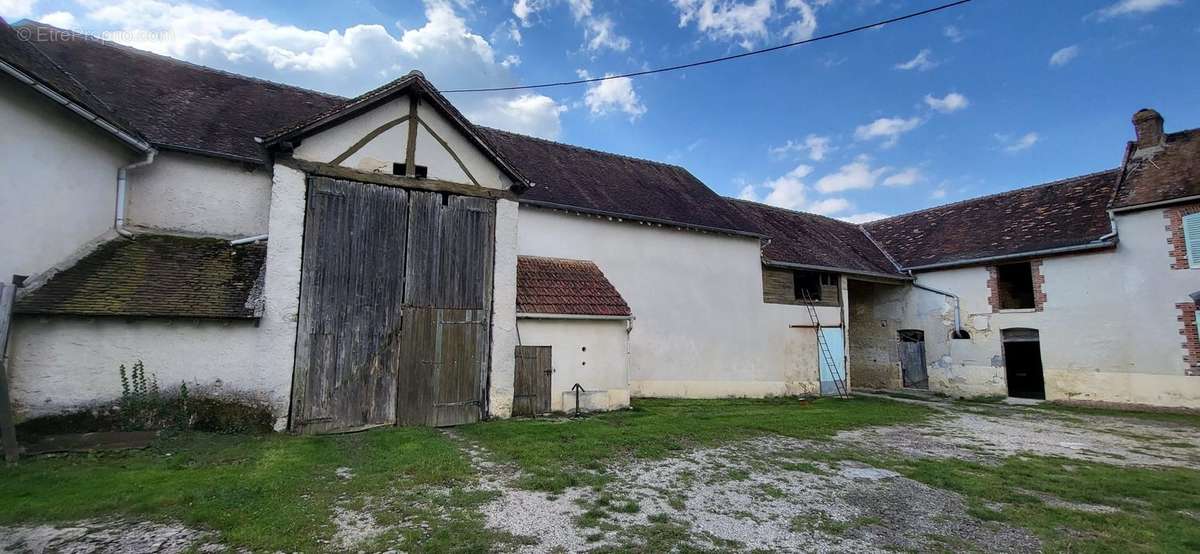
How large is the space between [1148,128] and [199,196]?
2530cm

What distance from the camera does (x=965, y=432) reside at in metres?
10.5

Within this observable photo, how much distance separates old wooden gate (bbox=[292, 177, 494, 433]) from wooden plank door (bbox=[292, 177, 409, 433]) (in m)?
0.02

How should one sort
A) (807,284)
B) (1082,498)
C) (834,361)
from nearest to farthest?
1. (1082,498)
2. (834,361)
3. (807,284)

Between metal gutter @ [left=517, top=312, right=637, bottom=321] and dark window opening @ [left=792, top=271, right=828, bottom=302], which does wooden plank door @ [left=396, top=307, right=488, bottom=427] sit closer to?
metal gutter @ [left=517, top=312, right=637, bottom=321]

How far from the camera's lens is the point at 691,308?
49.5ft

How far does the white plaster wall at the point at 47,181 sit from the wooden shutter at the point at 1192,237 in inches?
942

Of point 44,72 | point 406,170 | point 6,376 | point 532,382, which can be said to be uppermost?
point 44,72

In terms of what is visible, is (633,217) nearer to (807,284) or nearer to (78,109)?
(807,284)

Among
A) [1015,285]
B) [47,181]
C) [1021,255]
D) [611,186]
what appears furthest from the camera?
[1015,285]

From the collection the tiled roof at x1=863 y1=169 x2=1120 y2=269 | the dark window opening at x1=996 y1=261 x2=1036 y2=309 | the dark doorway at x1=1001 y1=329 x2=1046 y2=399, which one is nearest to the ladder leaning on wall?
the tiled roof at x1=863 y1=169 x2=1120 y2=269

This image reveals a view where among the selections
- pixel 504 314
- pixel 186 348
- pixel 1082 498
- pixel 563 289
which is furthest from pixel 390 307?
pixel 1082 498

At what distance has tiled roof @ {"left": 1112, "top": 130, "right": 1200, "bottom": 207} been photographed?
13438 millimetres

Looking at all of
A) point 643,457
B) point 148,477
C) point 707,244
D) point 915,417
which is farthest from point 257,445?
point 915,417

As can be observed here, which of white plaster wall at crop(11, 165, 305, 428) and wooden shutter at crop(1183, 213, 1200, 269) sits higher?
wooden shutter at crop(1183, 213, 1200, 269)
